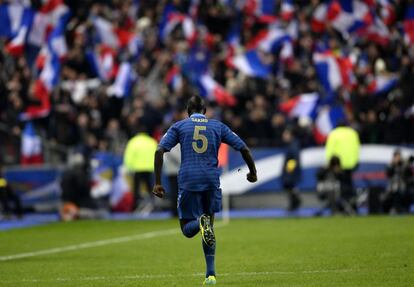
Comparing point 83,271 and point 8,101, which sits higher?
point 8,101

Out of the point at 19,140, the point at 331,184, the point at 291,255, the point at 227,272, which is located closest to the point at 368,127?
the point at 331,184

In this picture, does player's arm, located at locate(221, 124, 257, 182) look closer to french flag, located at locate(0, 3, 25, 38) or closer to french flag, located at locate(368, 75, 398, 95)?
french flag, located at locate(368, 75, 398, 95)

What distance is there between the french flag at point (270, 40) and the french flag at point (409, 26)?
10.7ft

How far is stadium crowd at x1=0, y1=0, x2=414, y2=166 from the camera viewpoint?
28.8m

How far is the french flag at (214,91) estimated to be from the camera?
30062 millimetres

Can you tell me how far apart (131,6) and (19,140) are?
6.52 metres

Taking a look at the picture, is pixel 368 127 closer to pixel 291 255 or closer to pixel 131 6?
pixel 131 6

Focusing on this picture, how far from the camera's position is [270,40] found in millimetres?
31078

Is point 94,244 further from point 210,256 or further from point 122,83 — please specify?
point 122,83

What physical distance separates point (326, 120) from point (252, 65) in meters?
2.80

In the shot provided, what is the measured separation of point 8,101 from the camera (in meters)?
31.2

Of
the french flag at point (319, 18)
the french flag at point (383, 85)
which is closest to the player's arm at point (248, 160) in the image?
the french flag at point (383, 85)

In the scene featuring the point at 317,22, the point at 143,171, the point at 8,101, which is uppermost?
the point at 317,22

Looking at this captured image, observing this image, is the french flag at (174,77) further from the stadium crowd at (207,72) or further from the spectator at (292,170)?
the spectator at (292,170)
